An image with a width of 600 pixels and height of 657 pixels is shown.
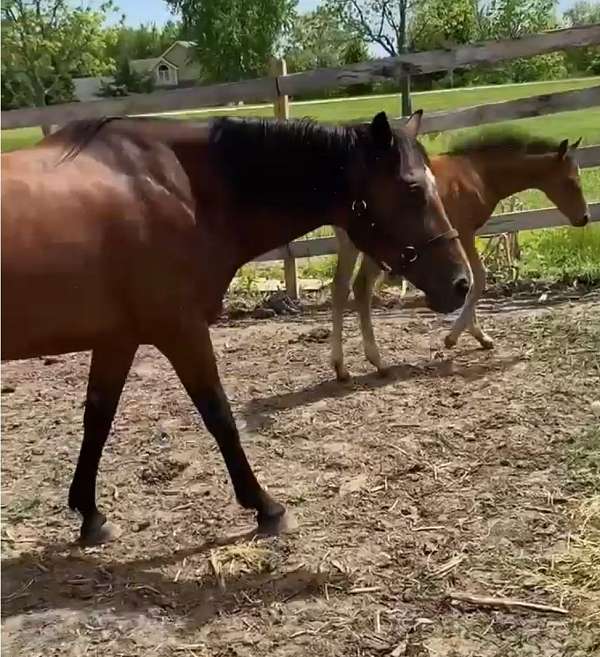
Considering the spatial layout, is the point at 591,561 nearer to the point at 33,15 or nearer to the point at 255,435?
the point at 255,435

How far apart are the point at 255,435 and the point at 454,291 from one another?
4.94ft

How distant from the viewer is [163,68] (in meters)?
21.8

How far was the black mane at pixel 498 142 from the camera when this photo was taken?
221 inches

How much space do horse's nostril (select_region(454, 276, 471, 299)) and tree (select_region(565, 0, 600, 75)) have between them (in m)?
11.6

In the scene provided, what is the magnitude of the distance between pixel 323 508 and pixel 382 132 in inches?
61.6

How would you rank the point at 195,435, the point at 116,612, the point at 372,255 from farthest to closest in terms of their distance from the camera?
the point at 195,435 < the point at 372,255 < the point at 116,612

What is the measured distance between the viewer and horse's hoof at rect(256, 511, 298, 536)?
3.22 meters

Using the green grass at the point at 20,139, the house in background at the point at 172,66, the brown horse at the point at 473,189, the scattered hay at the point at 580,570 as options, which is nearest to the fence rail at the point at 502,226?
the brown horse at the point at 473,189

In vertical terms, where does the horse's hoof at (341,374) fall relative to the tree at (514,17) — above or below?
below

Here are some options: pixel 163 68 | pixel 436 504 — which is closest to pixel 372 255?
pixel 436 504

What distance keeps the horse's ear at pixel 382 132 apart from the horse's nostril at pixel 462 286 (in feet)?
2.00

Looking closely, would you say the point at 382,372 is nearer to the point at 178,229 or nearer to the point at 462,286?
the point at 462,286

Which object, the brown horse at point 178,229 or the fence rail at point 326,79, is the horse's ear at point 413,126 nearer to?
the brown horse at point 178,229

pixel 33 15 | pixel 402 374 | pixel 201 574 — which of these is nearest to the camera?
pixel 201 574
